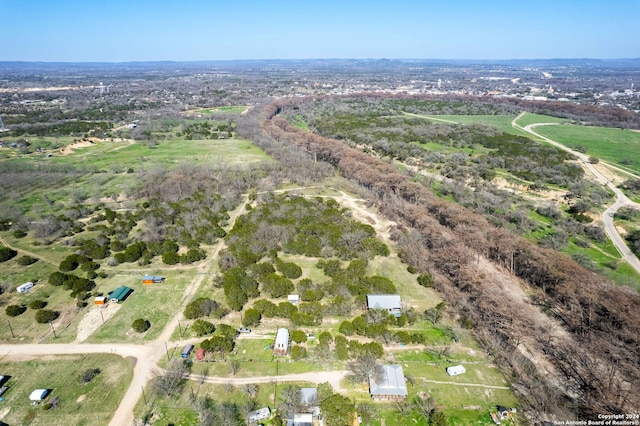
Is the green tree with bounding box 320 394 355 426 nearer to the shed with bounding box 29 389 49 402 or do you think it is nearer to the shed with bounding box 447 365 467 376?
the shed with bounding box 447 365 467 376

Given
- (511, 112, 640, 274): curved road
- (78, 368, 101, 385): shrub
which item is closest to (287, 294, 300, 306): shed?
(78, 368, 101, 385): shrub

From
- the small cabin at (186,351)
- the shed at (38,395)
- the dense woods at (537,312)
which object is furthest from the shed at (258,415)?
the dense woods at (537,312)

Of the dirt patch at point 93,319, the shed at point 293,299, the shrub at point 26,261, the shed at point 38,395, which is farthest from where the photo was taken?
the shrub at point 26,261

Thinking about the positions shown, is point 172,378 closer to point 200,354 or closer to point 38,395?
point 200,354

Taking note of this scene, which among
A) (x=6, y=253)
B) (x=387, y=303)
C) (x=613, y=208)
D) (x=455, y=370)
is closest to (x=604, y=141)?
(x=613, y=208)

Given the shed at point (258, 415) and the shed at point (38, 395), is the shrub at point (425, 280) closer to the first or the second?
the shed at point (258, 415)

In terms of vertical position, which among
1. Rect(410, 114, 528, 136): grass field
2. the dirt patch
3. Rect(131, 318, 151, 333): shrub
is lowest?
the dirt patch
